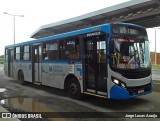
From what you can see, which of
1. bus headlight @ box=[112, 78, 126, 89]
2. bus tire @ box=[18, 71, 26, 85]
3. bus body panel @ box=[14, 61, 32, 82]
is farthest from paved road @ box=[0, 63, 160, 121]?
bus tire @ box=[18, 71, 26, 85]

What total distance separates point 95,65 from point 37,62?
566cm

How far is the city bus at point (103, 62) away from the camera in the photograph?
8.24 metres

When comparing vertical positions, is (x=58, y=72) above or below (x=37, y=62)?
below

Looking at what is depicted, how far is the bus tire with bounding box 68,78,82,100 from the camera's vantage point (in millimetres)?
10085

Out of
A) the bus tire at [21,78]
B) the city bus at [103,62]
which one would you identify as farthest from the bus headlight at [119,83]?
the bus tire at [21,78]

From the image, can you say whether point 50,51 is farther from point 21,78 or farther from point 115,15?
point 115,15

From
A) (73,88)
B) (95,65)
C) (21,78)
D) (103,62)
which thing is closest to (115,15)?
(21,78)

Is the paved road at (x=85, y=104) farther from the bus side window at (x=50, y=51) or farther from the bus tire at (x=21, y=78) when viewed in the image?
the bus tire at (x=21, y=78)

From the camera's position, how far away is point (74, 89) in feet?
34.0

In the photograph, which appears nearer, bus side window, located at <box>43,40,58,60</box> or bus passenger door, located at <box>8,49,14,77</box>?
bus side window, located at <box>43,40,58,60</box>

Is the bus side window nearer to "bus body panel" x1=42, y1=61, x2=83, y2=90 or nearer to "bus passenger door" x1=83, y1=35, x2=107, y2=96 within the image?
"bus body panel" x1=42, y1=61, x2=83, y2=90

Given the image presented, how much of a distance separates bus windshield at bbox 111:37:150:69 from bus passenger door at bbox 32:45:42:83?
20.3 feet

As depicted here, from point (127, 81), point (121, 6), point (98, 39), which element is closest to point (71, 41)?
point (98, 39)

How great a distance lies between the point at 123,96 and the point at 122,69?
94cm
